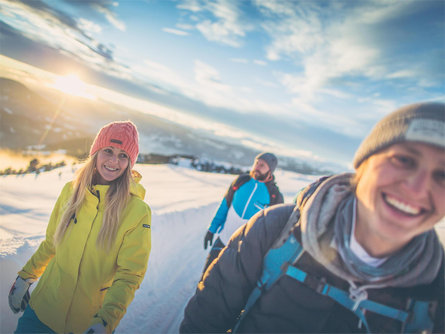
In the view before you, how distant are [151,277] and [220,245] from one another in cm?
156

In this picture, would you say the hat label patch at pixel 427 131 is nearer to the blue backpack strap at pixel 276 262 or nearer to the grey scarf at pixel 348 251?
the grey scarf at pixel 348 251

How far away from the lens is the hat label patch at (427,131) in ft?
3.14

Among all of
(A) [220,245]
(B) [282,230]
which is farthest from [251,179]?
(B) [282,230]

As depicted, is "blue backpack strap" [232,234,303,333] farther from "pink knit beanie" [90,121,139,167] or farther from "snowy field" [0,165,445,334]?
"snowy field" [0,165,445,334]

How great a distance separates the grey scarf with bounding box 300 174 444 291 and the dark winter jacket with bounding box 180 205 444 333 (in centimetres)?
8

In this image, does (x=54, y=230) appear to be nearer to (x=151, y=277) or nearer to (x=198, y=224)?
(x=151, y=277)

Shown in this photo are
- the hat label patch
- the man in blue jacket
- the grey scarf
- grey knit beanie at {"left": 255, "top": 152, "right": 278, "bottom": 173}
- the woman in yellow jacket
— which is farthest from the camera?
grey knit beanie at {"left": 255, "top": 152, "right": 278, "bottom": 173}

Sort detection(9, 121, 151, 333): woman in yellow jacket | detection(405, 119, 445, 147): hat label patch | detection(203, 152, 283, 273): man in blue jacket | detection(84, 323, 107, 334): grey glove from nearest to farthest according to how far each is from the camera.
Answer: detection(405, 119, 445, 147): hat label patch → detection(84, 323, 107, 334): grey glove → detection(9, 121, 151, 333): woman in yellow jacket → detection(203, 152, 283, 273): man in blue jacket

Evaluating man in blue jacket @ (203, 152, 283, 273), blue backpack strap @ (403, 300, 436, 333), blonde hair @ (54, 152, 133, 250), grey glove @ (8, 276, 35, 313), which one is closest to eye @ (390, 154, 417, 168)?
blue backpack strap @ (403, 300, 436, 333)

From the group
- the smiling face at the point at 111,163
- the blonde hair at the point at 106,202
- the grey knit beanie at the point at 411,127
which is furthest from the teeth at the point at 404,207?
the smiling face at the point at 111,163

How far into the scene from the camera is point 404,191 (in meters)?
0.98

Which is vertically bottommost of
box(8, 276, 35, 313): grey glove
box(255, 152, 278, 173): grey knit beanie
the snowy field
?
the snowy field

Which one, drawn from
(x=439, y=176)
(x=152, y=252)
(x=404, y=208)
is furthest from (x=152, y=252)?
(x=439, y=176)

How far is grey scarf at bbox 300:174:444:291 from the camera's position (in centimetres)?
113
